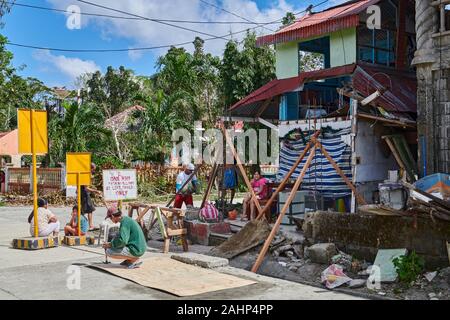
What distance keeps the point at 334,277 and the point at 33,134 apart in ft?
23.9

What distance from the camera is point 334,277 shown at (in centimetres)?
818

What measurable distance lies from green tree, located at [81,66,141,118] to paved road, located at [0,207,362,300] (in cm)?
3480

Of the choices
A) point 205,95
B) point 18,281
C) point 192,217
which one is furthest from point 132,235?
point 205,95

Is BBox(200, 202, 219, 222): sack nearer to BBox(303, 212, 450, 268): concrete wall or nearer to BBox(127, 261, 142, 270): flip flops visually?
BBox(303, 212, 450, 268): concrete wall

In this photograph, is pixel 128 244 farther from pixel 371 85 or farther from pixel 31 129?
pixel 371 85

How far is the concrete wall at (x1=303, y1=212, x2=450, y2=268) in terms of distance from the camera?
812 cm

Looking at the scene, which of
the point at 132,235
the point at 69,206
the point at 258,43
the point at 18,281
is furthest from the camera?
the point at 69,206

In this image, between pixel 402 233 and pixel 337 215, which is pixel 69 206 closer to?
pixel 337 215

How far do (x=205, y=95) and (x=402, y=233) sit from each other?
69.2 ft

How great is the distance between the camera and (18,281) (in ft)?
26.6

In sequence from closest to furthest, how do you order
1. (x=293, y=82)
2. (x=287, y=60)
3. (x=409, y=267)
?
(x=409, y=267) → (x=293, y=82) → (x=287, y=60)

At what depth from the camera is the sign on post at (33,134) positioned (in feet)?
36.9

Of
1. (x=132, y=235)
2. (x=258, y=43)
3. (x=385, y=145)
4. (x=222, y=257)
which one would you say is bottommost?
(x=222, y=257)

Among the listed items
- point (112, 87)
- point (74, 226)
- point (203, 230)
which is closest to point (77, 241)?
point (74, 226)
